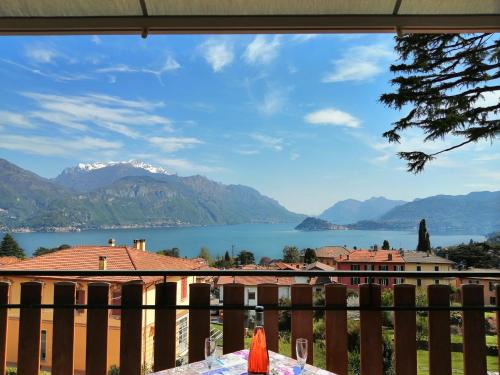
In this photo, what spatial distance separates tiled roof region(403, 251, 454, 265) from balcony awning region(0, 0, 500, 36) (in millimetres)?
4549

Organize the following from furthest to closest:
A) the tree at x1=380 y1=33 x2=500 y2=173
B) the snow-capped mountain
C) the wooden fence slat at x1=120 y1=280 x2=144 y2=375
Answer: the snow-capped mountain → the tree at x1=380 y1=33 x2=500 y2=173 → the wooden fence slat at x1=120 y1=280 x2=144 y2=375

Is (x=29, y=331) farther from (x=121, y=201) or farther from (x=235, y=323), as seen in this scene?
(x=121, y=201)

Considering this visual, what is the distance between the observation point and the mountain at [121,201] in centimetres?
2171

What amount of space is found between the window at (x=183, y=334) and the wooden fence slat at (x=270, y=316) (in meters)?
0.40

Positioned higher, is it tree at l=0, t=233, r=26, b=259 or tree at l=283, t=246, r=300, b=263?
tree at l=0, t=233, r=26, b=259

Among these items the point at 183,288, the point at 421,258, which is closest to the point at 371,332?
the point at 183,288

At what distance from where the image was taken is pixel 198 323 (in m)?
1.88

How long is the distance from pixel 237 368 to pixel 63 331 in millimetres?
1023

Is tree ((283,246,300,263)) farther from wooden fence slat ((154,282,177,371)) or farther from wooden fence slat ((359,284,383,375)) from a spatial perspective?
wooden fence slat ((154,282,177,371))

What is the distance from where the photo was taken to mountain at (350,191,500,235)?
38.2 feet

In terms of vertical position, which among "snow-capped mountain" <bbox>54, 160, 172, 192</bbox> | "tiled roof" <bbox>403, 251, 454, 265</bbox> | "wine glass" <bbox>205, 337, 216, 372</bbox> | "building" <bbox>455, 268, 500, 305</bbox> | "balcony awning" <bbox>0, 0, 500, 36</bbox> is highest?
"snow-capped mountain" <bbox>54, 160, 172, 192</bbox>

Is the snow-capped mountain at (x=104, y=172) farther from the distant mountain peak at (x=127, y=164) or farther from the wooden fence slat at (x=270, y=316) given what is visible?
the wooden fence slat at (x=270, y=316)

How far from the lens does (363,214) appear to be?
24078 mm

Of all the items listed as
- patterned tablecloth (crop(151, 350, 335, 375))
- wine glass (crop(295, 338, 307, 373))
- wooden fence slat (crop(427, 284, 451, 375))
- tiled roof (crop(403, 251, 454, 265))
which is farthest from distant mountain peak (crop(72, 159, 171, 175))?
wine glass (crop(295, 338, 307, 373))
